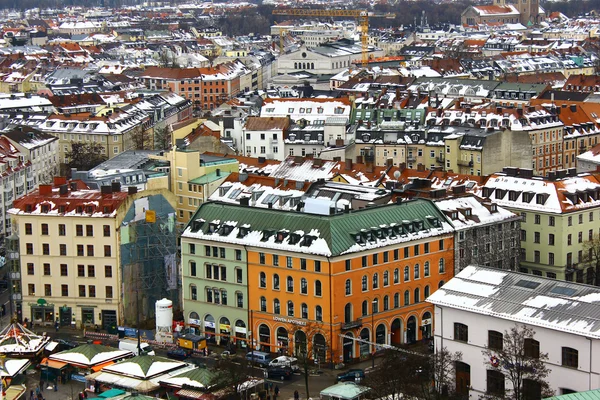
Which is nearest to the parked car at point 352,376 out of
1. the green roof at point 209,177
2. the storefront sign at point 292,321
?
the storefront sign at point 292,321

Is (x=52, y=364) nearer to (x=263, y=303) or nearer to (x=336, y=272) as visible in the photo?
(x=263, y=303)

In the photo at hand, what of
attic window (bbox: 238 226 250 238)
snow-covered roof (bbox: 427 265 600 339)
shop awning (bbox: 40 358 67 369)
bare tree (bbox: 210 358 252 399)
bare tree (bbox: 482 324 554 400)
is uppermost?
attic window (bbox: 238 226 250 238)

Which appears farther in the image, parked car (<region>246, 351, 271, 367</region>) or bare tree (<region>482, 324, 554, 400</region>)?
parked car (<region>246, 351, 271, 367</region>)

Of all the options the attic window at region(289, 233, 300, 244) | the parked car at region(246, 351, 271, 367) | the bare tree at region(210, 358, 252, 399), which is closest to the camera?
the bare tree at region(210, 358, 252, 399)

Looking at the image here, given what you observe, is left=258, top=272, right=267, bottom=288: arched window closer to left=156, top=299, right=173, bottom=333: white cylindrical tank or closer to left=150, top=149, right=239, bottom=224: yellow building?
left=156, top=299, right=173, bottom=333: white cylindrical tank

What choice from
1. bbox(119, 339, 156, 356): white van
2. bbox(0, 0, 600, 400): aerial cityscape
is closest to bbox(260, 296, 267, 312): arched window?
bbox(0, 0, 600, 400): aerial cityscape
